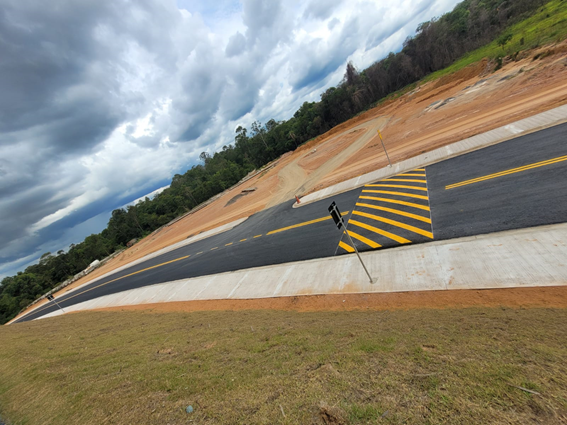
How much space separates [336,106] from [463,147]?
65.8 meters

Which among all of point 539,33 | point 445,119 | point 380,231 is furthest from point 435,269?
point 539,33

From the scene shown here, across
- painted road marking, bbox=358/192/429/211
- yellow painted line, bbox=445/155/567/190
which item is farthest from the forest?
yellow painted line, bbox=445/155/567/190

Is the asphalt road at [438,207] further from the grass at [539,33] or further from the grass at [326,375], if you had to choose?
the grass at [539,33]

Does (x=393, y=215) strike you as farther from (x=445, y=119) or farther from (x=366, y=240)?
(x=445, y=119)

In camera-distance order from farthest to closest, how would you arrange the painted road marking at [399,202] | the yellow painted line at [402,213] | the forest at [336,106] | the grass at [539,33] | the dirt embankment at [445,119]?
the forest at [336,106]
the grass at [539,33]
the dirt embankment at [445,119]
the painted road marking at [399,202]
the yellow painted line at [402,213]

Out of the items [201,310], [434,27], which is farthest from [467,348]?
[434,27]

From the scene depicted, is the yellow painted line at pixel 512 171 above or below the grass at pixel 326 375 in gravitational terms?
below

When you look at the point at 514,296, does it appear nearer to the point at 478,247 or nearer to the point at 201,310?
the point at 478,247

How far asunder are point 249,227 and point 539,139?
72.2ft

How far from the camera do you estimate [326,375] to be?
13.8ft

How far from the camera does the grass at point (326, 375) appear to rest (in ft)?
10.3

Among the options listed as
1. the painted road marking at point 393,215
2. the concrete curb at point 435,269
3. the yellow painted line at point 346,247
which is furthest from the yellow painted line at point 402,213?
the yellow painted line at point 346,247

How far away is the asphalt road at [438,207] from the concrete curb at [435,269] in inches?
27.9

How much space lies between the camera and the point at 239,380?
4.64 meters
